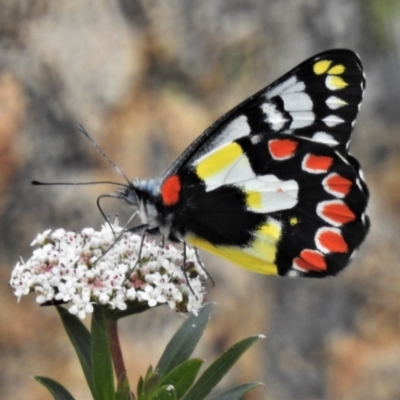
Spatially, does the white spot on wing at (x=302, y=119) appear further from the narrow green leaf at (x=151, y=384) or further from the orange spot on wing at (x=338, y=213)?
the narrow green leaf at (x=151, y=384)

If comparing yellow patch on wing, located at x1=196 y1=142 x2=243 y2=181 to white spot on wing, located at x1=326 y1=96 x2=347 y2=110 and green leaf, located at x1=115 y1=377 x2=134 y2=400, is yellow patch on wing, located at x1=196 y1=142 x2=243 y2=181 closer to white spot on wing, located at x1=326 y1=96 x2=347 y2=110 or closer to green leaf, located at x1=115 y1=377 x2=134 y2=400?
white spot on wing, located at x1=326 y1=96 x2=347 y2=110

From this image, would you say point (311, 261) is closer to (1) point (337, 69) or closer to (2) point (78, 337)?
(1) point (337, 69)

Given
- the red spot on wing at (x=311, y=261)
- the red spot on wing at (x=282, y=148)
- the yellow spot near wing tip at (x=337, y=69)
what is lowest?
the red spot on wing at (x=311, y=261)

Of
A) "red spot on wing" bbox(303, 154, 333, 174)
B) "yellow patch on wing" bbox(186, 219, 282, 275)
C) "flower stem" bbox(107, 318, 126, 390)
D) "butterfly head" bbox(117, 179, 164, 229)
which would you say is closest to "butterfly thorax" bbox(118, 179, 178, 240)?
"butterfly head" bbox(117, 179, 164, 229)

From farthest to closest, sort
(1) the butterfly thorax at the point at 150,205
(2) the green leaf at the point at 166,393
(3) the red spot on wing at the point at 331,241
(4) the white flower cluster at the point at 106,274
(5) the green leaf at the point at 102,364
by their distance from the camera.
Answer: (3) the red spot on wing at the point at 331,241 → (1) the butterfly thorax at the point at 150,205 → (4) the white flower cluster at the point at 106,274 → (5) the green leaf at the point at 102,364 → (2) the green leaf at the point at 166,393

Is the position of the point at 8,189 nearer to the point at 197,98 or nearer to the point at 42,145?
the point at 42,145

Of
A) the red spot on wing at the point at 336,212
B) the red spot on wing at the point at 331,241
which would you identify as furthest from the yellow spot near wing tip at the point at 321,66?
the red spot on wing at the point at 331,241
